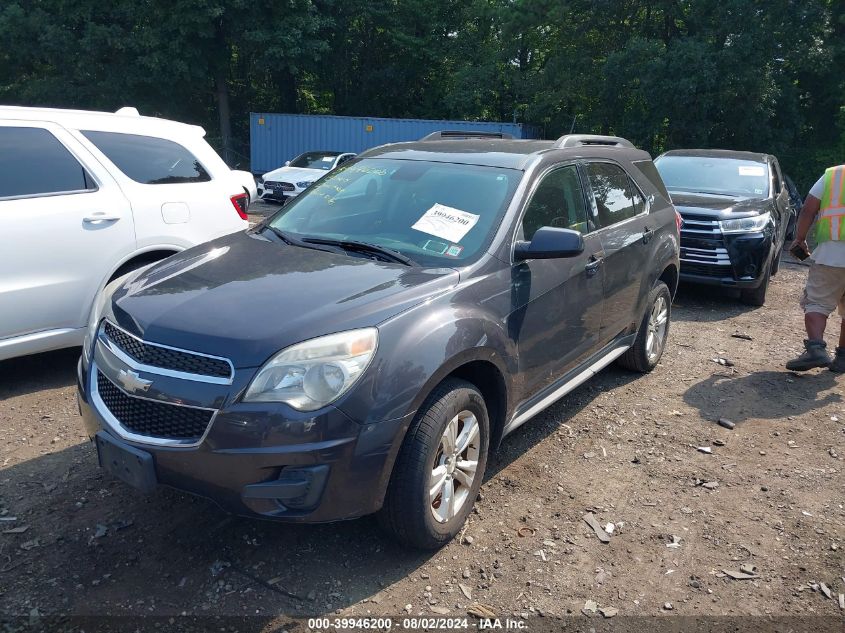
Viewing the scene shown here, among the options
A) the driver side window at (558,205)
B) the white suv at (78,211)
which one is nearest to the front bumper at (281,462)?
the driver side window at (558,205)

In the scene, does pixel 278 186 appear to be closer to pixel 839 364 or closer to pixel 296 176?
pixel 296 176

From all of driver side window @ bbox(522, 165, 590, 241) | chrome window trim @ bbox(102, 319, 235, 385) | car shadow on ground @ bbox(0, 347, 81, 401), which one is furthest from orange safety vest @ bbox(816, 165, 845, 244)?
car shadow on ground @ bbox(0, 347, 81, 401)

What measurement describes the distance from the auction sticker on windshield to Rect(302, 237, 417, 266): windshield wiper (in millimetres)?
260

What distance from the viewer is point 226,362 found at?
270 centimetres

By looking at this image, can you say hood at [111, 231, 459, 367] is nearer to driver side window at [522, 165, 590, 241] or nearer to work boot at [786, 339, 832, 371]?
driver side window at [522, 165, 590, 241]

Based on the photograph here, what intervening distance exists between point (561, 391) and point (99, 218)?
10.7ft

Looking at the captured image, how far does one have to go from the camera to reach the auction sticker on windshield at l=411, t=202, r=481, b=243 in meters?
3.65

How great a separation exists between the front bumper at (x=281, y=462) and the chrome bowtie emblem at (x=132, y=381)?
0.22m

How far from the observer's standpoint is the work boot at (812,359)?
5.74m

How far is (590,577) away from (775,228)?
671 centimetres

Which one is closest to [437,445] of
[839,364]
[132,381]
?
[132,381]

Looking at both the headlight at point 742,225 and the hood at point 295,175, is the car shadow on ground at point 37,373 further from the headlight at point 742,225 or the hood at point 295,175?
the hood at point 295,175

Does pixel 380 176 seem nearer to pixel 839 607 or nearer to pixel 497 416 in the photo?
pixel 497 416

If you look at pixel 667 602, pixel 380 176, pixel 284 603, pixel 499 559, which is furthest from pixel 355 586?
pixel 380 176
